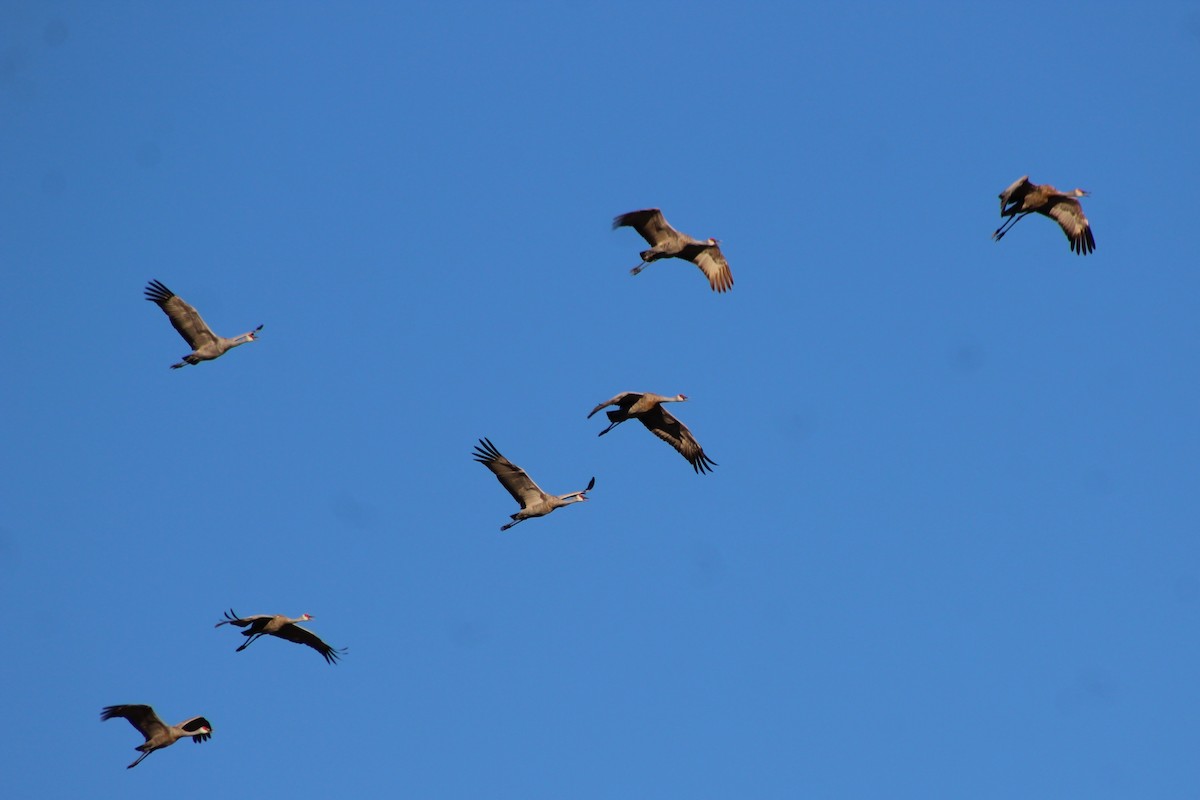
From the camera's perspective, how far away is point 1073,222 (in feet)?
104

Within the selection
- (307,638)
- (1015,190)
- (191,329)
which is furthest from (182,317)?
(1015,190)

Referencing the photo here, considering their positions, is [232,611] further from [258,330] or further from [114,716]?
[258,330]

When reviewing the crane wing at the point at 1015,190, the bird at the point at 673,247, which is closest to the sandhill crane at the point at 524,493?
the bird at the point at 673,247

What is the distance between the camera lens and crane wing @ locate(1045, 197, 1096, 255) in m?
31.7

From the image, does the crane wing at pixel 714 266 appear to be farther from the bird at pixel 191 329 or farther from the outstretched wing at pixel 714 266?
the bird at pixel 191 329

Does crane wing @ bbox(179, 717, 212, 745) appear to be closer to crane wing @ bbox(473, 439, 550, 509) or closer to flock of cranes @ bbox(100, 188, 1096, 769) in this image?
flock of cranes @ bbox(100, 188, 1096, 769)

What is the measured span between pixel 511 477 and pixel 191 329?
9.05 m

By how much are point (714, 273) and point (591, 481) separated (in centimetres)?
525

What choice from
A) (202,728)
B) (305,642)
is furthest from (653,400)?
(202,728)

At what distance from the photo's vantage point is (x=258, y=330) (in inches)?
1393

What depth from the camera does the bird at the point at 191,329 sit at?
3325 cm

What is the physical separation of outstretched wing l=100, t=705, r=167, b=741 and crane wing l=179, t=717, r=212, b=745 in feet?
1.43

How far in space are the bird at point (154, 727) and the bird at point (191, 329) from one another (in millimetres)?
7993

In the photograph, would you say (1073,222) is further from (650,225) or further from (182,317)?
(182,317)
